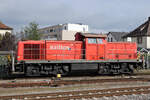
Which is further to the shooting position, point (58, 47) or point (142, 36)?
point (142, 36)

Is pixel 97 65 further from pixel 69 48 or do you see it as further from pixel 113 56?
pixel 69 48

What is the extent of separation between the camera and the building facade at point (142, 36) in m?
41.8

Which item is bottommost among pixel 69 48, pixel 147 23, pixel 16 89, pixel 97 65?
pixel 16 89

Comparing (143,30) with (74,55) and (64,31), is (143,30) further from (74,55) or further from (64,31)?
(64,31)

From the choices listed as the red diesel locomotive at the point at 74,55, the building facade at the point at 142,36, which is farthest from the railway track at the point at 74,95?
the building facade at the point at 142,36

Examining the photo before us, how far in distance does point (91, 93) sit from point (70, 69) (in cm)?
613

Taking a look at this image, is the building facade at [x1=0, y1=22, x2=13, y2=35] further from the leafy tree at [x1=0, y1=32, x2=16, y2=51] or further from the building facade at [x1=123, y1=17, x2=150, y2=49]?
the building facade at [x1=123, y1=17, x2=150, y2=49]

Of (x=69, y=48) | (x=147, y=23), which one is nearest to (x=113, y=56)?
(x=69, y=48)

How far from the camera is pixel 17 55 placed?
1530cm

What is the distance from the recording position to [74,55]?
16188mm

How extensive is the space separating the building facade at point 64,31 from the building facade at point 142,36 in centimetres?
3293

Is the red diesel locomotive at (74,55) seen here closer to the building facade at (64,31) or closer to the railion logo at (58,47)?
the railion logo at (58,47)

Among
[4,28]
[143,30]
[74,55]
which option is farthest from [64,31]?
[74,55]

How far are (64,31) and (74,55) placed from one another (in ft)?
202
